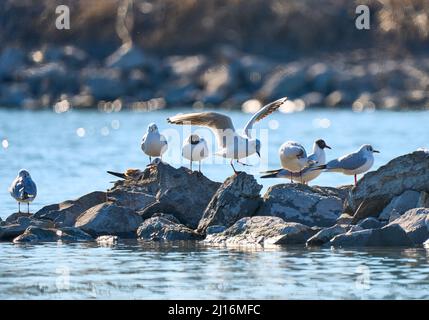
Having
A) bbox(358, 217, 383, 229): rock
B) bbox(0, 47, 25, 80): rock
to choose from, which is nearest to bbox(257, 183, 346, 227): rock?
bbox(358, 217, 383, 229): rock

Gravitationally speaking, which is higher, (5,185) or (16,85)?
(16,85)

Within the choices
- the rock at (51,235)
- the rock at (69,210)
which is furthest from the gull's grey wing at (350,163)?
the rock at (51,235)

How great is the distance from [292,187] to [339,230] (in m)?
1.47

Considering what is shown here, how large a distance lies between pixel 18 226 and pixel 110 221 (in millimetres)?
1212

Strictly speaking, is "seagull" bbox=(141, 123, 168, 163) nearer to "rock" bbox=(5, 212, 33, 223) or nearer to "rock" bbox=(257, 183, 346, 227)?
"rock" bbox=(5, 212, 33, 223)

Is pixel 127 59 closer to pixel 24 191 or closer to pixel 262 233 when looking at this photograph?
pixel 24 191

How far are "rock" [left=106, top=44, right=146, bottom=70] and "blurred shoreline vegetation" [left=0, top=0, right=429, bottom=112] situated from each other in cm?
8

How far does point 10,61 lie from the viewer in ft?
206

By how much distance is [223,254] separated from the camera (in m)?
14.2

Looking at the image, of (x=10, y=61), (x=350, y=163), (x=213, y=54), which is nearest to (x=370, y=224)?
(x=350, y=163)

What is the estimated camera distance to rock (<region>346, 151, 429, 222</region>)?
1551cm

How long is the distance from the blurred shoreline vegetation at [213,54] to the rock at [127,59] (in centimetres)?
8
